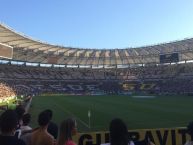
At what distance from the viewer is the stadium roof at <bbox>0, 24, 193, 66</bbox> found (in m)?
80.4

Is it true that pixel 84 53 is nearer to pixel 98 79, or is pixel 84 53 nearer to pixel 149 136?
pixel 98 79

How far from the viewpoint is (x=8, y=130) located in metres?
4.98

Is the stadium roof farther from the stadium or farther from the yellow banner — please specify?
the yellow banner

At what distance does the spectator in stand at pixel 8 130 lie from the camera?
4.82 metres

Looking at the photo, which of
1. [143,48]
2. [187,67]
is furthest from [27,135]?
[187,67]

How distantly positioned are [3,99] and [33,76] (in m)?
46.0

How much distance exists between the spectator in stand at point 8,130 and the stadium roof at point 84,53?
68.3 m

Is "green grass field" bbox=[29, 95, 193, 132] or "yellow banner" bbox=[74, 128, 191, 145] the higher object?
"yellow banner" bbox=[74, 128, 191, 145]

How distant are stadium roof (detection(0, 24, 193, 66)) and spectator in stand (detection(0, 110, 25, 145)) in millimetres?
68268

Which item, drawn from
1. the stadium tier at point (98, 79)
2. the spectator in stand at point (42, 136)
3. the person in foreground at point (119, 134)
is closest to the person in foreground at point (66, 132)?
the person in foreground at point (119, 134)

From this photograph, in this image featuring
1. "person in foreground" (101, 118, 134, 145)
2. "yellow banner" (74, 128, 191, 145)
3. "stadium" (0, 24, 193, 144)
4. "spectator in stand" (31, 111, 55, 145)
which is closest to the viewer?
"person in foreground" (101, 118, 134, 145)

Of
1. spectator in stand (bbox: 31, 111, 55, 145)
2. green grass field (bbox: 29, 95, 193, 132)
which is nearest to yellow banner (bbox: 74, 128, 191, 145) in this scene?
spectator in stand (bbox: 31, 111, 55, 145)

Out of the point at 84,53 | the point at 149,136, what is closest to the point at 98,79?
the point at 84,53

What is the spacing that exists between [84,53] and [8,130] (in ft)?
300
